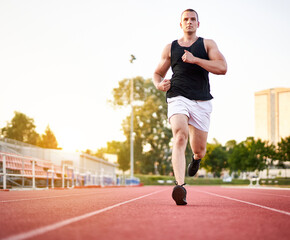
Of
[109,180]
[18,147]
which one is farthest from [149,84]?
[18,147]

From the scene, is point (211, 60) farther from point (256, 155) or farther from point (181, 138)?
point (256, 155)

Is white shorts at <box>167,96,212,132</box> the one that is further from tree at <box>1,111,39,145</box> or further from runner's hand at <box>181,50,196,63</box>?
tree at <box>1,111,39,145</box>

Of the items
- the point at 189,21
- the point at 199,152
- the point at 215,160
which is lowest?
the point at 215,160

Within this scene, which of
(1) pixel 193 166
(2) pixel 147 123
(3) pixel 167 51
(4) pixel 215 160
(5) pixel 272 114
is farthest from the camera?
(5) pixel 272 114

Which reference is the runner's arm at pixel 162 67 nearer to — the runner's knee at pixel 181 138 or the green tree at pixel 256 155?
the runner's knee at pixel 181 138

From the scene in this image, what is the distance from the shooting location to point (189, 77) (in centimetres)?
507

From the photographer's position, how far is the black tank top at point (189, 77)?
500 centimetres

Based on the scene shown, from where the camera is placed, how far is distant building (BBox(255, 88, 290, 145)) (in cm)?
8312

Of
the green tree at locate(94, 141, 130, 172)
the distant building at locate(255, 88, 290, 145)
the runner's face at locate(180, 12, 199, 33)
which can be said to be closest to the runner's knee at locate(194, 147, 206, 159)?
the runner's face at locate(180, 12, 199, 33)

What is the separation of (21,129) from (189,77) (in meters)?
66.4

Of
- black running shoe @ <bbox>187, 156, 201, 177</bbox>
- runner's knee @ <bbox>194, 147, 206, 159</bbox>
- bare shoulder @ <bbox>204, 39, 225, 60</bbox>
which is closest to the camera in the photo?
bare shoulder @ <bbox>204, 39, 225, 60</bbox>

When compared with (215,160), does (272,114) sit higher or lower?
higher

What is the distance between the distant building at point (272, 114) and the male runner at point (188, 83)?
81148 mm

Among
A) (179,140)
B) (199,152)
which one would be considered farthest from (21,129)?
(179,140)
